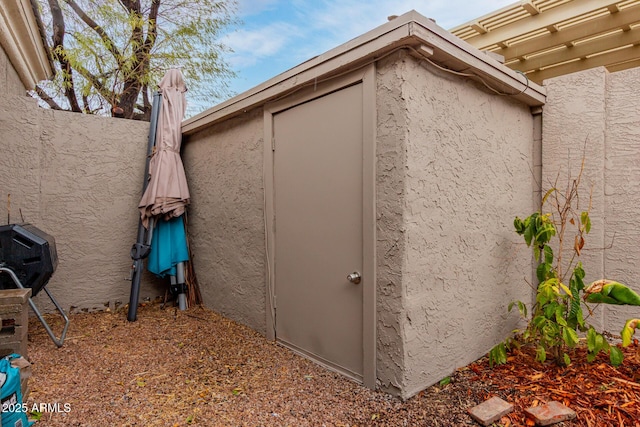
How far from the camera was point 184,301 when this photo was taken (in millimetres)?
4707

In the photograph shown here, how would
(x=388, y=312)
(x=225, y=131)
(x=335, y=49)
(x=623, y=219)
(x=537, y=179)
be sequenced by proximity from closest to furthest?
(x=388, y=312) → (x=335, y=49) → (x=623, y=219) → (x=537, y=179) → (x=225, y=131)

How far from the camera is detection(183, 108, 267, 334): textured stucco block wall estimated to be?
3828mm

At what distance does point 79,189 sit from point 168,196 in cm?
113

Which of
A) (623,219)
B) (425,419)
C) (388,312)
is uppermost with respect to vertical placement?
(623,219)

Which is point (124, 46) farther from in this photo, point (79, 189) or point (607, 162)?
point (607, 162)

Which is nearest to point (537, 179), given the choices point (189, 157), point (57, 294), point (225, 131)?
point (225, 131)

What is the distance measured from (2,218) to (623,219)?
20.7 ft

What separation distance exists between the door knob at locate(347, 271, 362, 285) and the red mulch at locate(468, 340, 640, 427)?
1147 millimetres

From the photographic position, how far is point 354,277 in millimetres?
2740

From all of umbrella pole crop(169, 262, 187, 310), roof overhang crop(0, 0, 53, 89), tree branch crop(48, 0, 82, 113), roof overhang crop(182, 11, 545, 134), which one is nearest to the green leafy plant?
roof overhang crop(182, 11, 545, 134)

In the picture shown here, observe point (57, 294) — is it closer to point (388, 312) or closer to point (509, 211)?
point (388, 312)

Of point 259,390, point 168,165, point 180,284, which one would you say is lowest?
point 259,390

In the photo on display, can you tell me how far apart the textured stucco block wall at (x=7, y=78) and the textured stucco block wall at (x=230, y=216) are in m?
1.94

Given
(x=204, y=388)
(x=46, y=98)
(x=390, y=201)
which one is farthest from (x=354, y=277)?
(x=46, y=98)
